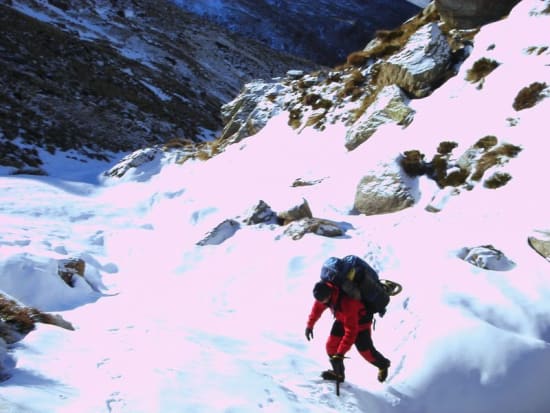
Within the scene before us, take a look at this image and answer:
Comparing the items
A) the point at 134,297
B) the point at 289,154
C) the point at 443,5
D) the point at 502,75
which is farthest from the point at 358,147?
the point at 134,297

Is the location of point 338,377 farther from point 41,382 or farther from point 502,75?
point 502,75

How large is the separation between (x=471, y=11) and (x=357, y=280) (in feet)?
47.3

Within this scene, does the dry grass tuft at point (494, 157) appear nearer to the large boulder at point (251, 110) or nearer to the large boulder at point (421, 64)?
the large boulder at point (421, 64)

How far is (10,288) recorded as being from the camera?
840 cm

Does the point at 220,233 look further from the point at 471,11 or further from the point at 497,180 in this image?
the point at 471,11

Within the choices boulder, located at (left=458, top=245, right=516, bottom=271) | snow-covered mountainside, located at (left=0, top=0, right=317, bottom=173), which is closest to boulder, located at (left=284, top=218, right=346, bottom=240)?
boulder, located at (left=458, top=245, right=516, bottom=271)

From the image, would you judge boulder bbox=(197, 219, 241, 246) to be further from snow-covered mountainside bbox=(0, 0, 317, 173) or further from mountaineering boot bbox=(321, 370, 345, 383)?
snow-covered mountainside bbox=(0, 0, 317, 173)

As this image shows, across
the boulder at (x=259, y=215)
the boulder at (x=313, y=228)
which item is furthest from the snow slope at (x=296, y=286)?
the boulder at (x=259, y=215)

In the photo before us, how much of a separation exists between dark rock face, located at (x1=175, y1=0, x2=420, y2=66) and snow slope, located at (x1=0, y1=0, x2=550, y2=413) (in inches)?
4222

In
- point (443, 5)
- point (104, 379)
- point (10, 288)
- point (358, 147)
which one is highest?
point (443, 5)

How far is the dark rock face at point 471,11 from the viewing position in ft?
52.7

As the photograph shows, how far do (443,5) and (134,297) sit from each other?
14.8 metres

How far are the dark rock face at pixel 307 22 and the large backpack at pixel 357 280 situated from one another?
115522 mm

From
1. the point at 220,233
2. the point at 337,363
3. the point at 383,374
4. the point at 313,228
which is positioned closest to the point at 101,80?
the point at 220,233
